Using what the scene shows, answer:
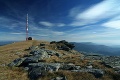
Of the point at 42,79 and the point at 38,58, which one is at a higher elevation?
the point at 38,58

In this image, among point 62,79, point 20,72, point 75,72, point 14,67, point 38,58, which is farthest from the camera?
point 38,58

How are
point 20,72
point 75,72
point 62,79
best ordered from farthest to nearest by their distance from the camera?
point 20,72, point 75,72, point 62,79

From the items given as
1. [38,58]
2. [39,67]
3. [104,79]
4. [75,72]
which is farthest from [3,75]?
[104,79]

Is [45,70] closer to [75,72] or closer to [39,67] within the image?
[39,67]

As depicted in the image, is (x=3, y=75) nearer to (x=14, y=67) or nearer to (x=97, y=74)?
(x=14, y=67)

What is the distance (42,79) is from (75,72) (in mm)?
4915

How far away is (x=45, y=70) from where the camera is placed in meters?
21.8

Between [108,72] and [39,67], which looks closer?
[108,72]

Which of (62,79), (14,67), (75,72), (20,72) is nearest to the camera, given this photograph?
(62,79)

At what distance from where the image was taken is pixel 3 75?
21234 mm

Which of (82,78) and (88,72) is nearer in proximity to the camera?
(82,78)

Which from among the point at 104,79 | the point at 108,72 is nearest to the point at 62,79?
the point at 104,79

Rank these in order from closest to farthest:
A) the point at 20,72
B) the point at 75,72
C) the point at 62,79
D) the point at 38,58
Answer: the point at 62,79 < the point at 75,72 < the point at 20,72 < the point at 38,58

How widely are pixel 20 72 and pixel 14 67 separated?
2.85 metres
